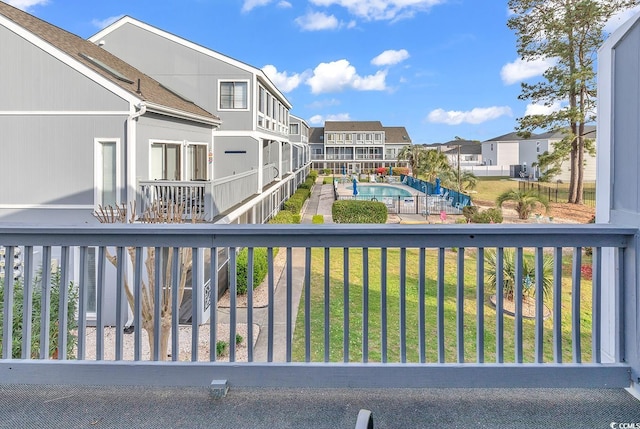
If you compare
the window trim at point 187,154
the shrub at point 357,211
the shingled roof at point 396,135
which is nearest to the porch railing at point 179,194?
the window trim at point 187,154

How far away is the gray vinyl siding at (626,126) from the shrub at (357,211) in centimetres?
1735

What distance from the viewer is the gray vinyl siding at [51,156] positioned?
9117mm

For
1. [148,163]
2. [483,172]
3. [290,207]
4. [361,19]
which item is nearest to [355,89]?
[483,172]

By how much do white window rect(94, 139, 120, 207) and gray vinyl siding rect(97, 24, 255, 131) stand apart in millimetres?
6942

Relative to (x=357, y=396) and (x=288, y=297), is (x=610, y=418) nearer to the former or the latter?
(x=357, y=396)

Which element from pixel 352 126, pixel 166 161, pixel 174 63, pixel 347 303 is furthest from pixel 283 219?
pixel 352 126

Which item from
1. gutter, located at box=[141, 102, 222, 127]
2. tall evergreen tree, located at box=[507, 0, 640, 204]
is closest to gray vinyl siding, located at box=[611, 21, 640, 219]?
gutter, located at box=[141, 102, 222, 127]

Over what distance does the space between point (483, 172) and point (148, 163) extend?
61073 millimetres

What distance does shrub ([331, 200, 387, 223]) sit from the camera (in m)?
20.1

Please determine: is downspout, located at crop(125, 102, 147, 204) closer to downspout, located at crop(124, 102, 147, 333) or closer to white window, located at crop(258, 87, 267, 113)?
downspout, located at crop(124, 102, 147, 333)

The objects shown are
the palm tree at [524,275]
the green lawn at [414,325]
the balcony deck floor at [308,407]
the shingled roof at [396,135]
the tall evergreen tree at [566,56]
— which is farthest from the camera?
the shingled roof at [396,135]

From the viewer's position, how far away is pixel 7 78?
29.9 ft

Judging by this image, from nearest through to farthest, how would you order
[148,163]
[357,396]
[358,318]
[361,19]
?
[357,396] → [358,318] → [148,163] → [361,19]

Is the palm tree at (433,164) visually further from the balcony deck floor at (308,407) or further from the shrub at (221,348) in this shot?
the balcony deck floor at (308,407)
